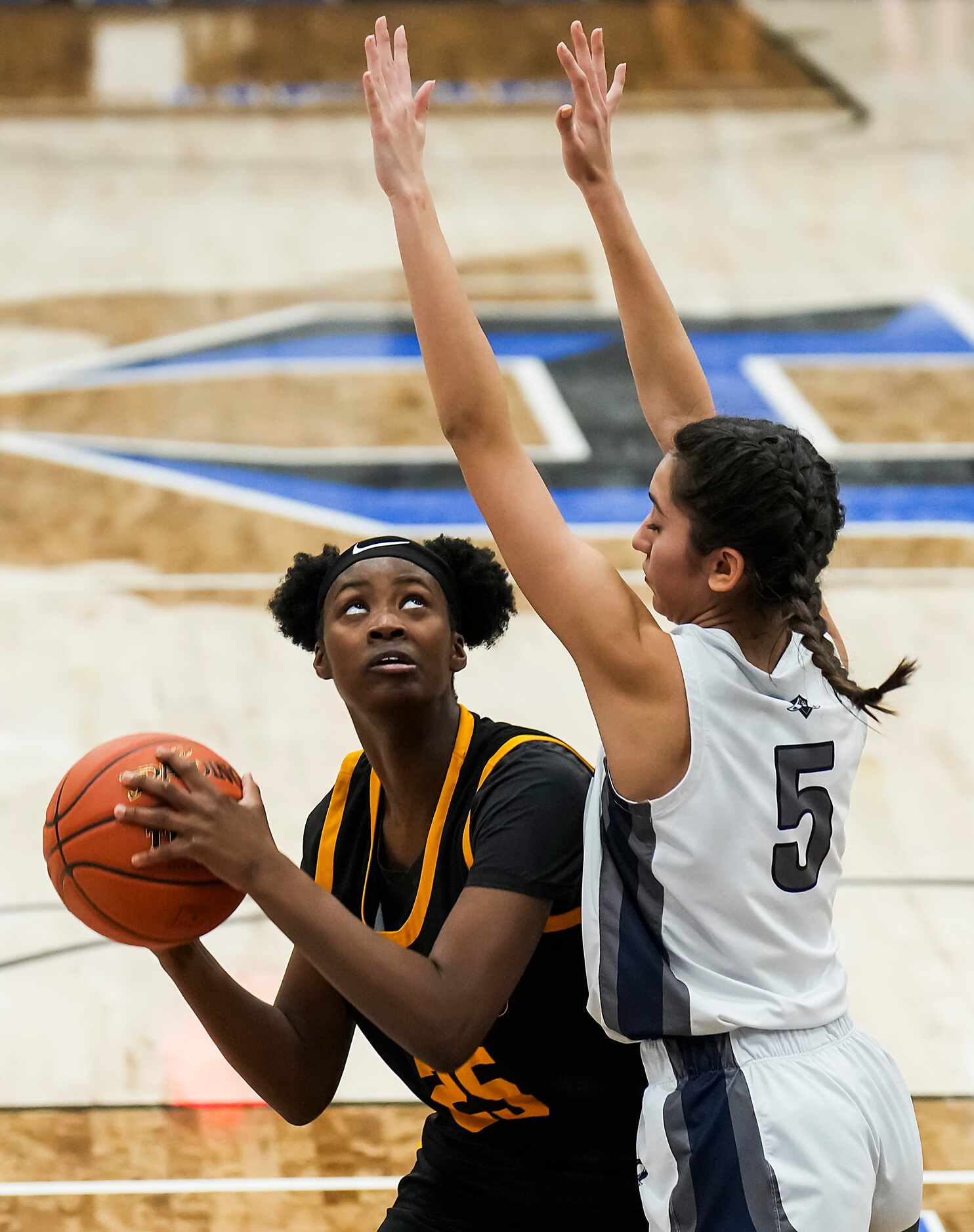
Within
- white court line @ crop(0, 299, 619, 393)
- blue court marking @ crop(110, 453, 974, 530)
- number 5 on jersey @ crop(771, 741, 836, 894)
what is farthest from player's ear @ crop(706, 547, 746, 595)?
white court line @ crop(0, 299, 619, 393)

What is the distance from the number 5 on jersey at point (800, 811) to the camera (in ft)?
8.28

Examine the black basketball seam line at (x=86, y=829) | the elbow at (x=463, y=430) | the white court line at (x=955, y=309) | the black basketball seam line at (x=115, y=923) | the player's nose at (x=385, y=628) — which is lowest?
the black basketball seam line at (x=115, y=923)

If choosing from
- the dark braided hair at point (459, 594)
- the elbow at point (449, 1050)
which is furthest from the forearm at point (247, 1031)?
the dark braided hair at point (459, 594)

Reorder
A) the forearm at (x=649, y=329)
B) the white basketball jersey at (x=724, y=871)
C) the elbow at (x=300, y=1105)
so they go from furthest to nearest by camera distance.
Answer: the forearm at (x=649, y=329) → the elbow at (x=300, y=1105) → the white basketball jersey at (x=724, y=871)

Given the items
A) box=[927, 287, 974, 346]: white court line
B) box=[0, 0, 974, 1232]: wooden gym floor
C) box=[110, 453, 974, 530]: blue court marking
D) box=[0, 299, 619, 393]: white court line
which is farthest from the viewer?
box=[927, 287, 974, 346]: white court line

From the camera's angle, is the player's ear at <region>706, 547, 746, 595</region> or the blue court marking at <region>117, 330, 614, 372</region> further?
the blue court marking at <region>117, 330, 614, 372</region>

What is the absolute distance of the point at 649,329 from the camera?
3.13 metres

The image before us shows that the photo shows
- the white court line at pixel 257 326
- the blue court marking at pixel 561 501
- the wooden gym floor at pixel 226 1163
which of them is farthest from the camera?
the white court line at pixel 257 326

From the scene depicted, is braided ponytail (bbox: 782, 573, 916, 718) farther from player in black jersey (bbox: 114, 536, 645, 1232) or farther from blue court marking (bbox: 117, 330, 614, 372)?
blue court marking (bbox: 117, 330, 614, 372)

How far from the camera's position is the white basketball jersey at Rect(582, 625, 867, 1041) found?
247cm

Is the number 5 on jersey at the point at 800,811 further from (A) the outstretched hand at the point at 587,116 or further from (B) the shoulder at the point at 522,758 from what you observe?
(A) the outstretched hand at the point at 587,116

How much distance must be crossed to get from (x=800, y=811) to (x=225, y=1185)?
6.18 feet

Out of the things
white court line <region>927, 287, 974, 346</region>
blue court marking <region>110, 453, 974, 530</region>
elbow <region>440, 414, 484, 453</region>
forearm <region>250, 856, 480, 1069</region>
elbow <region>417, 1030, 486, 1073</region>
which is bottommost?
elbow <region>417, 1030, 486, 1073</region>

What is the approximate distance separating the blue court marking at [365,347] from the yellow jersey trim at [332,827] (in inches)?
241
